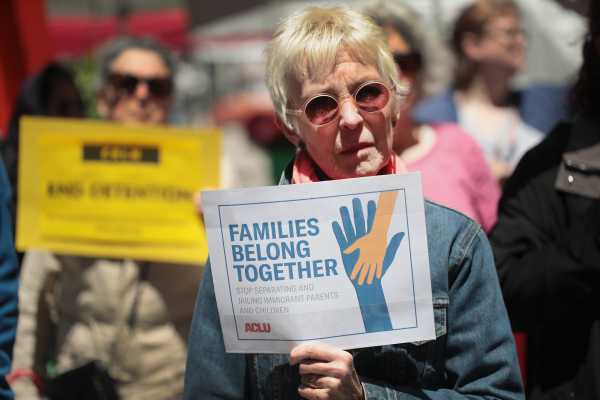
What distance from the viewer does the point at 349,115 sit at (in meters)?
1.99

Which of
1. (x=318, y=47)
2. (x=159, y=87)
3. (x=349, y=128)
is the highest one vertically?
(x=318, y=47)

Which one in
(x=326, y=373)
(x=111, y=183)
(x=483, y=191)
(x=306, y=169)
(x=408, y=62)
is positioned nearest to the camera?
(x=326, y=373)

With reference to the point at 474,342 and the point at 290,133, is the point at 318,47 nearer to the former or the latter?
the point at 290,133

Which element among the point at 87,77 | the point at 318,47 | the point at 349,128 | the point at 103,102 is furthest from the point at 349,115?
the point at 87,77

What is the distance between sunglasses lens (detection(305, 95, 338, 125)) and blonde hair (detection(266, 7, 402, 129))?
0.05 m

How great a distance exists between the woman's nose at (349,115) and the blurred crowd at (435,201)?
0.03m

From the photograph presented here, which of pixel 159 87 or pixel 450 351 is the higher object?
pixel 159 87

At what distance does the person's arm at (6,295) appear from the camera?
2369 millimetres

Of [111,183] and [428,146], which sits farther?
[111,183]

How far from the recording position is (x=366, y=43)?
6.71ft

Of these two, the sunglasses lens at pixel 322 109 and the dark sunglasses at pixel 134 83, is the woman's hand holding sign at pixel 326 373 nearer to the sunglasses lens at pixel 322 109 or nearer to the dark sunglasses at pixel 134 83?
the sunglasses lens at pixel 322 109

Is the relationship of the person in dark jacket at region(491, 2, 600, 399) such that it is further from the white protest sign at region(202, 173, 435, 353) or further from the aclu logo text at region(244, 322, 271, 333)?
the aclu logo text at region(244, 322, 271, 333)

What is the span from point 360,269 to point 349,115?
13.4 inches

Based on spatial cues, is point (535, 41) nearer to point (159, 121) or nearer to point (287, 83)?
point (159, 121)
